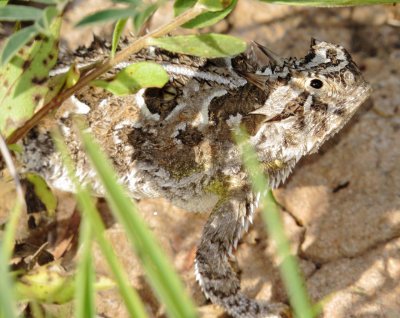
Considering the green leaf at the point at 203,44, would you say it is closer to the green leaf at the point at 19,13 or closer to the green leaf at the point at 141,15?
the green leaf at the point at 141,15

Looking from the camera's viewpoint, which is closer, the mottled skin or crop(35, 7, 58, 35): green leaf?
crop(35, 7, 58, 35): green leaf

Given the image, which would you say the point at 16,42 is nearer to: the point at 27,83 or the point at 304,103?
the point at 27,83

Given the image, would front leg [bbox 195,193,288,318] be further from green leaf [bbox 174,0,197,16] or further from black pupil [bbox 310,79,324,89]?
green leaf [bbox 174,0,197,16]

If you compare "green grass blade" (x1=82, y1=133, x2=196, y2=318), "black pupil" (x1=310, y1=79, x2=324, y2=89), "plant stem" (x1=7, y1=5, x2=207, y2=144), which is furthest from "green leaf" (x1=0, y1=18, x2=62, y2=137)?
"black pupil" (x1=310, y1=79, x2=324, y2=89)

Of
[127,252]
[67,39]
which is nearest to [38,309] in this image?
[127,252]

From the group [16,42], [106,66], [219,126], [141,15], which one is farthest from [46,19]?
[219,126]

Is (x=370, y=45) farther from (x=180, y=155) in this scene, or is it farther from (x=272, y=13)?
(x=180, y=155)
